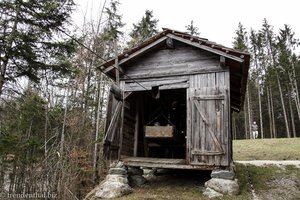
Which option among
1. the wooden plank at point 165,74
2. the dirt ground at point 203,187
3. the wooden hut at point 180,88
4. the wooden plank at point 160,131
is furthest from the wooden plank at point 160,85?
the dirt ground at point 203,187

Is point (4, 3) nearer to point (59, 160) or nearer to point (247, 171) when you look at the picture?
point (59, 160)

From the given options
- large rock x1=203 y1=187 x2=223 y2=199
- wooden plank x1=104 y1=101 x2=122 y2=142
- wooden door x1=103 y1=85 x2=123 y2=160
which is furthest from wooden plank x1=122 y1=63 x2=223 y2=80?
large rock x1=203 y1=187 x2=223 y2=199

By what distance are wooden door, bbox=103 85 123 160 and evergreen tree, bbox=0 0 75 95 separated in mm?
3619

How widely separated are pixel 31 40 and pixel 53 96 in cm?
837

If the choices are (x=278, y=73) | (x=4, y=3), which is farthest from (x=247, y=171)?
(x=278, y=73)

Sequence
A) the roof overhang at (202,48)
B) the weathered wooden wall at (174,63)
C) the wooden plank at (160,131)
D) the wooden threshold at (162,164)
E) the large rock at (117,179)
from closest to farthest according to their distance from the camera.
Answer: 1. the wooden threshold at (162,164)
2. the roof overhang at (202,48)
3. the large rock at (117,179)
4. the weathered wooden wall at (174,63)
5. the wooden plank at (160,131)

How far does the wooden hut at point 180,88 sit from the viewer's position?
28.7 ft

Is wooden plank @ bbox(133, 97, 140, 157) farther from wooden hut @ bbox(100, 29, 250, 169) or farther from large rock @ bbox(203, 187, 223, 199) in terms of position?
large rock @ bbox(203, 187, 223, 199)

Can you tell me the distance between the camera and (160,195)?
A: 8.36 m

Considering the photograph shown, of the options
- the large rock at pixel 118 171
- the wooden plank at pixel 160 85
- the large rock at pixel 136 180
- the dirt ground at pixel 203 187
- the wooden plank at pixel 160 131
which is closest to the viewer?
the dirt ground at pixel 203 187

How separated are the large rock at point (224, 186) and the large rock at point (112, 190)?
2775 mm

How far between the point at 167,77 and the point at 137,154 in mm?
3707

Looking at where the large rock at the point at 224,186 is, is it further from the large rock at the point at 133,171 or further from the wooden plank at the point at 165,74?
the wooden plank at the point at 165,74

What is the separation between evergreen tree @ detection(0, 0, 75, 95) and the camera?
1094cm
